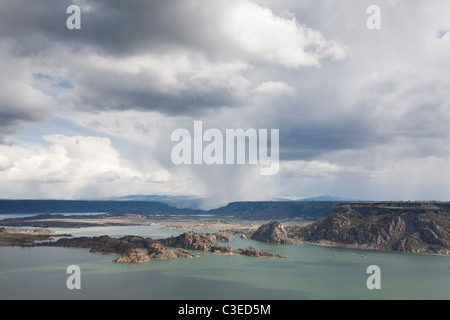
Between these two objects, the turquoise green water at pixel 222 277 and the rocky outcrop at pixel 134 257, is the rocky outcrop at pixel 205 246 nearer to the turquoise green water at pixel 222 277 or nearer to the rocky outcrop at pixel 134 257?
the turquoise green water at pixel 222 277

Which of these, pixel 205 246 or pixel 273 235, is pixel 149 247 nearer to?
pixel 205 246

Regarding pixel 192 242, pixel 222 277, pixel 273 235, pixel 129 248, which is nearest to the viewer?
pixel 222 277

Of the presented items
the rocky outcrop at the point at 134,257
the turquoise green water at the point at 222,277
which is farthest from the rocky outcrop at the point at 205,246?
the rocky outcrop at the point at 134,257

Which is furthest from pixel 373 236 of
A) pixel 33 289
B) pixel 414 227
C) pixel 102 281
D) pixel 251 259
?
pixel 33 289

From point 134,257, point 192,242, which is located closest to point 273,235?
point 192,242

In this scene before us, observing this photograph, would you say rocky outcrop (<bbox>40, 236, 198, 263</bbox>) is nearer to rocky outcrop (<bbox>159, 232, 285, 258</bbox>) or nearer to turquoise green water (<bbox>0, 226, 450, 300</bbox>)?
turquoise green water (<bbox>0, 226, 450, 300</bbox>)

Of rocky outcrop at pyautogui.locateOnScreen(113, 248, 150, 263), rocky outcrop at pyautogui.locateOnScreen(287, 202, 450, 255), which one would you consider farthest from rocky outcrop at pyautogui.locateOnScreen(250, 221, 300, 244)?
rocky outcrop at pyautogui.locateOnScreen(113, 248, 150, 263)
